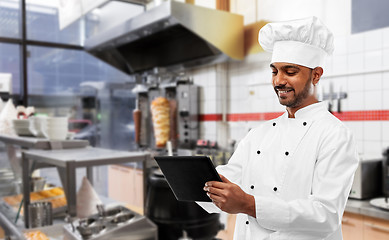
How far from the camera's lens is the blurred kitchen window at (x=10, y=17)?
15.1ft

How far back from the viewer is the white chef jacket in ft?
2.81

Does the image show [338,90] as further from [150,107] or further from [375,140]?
[150,107]

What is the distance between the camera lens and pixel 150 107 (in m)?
4.55

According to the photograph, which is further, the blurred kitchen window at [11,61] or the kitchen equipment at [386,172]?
the blurred kitchen window at [11,61]

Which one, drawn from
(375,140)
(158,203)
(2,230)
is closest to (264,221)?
(158,203)

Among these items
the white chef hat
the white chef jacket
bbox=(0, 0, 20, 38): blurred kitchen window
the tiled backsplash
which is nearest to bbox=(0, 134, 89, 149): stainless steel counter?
the white chef jacket

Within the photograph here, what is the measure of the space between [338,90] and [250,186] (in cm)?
202

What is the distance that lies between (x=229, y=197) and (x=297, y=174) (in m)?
0.22

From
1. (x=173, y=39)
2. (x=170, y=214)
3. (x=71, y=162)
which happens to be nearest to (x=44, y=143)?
(x=71, y=162)

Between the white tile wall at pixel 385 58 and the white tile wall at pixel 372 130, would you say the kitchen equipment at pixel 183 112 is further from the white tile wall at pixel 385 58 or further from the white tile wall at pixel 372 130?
the white tile wall at pixel 385 58

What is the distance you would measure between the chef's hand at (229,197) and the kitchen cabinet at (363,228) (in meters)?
1.46

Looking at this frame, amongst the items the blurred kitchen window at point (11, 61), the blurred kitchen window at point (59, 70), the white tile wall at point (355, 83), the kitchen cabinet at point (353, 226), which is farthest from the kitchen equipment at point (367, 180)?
the blurred kitchen window at point (11, 61)

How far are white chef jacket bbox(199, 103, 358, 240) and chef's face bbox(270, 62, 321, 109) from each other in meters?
0.06

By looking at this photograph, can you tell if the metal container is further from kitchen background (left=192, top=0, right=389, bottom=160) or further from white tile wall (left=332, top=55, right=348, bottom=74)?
white tile wall (left=332, top=55, right=348, bottom=74)
